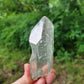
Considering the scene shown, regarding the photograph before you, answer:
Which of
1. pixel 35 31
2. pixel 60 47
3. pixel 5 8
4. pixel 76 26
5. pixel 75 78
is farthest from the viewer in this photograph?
pixel 5 8

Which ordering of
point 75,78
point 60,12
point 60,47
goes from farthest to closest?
point 60,47, point 60,12, point 75,78

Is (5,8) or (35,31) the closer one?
(35,31)

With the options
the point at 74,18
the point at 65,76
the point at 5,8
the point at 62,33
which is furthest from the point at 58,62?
the point at 5,8

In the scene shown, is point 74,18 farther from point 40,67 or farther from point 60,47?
point 40,67

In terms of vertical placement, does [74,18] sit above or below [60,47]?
above

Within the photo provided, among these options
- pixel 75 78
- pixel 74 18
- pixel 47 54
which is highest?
pixel 74 18

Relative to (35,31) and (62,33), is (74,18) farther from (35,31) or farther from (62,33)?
(35,31)
